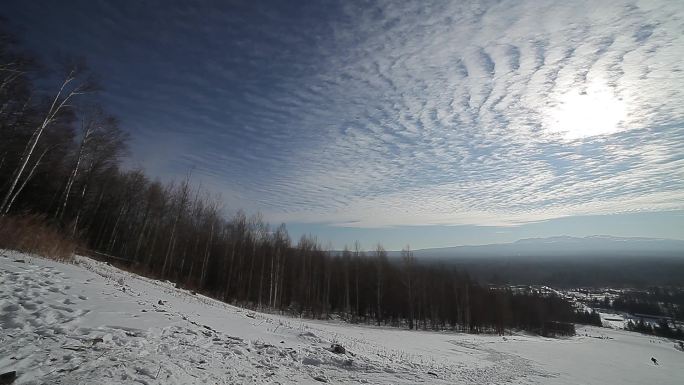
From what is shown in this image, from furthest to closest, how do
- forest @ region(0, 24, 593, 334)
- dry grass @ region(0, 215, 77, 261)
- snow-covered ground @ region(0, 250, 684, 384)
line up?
forest @ region(0, 24, 593, 334), dry grass @ region(0, 215, 77, 261), snow-covered ground @ region(0, 250, 684, 384)

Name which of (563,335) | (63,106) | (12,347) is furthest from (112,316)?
(563,335)

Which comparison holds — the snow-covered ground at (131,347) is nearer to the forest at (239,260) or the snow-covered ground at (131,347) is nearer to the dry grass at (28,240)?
the dry grass at (28,240)

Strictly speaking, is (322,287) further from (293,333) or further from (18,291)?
(18,291)

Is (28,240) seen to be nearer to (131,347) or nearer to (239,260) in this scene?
(131,347)

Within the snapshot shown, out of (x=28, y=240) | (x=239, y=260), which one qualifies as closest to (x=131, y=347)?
(x=28, y=240)

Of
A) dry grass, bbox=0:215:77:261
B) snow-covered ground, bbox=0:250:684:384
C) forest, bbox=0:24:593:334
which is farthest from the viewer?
forest, bbox=0:24:593:334

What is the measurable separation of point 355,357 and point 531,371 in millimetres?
13605

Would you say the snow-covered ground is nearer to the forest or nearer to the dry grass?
the dry grass

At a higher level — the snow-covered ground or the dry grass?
the dry grass

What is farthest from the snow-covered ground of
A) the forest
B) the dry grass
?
the forest

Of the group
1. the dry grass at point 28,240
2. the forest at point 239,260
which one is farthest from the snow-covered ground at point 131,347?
the forest at point 239,260

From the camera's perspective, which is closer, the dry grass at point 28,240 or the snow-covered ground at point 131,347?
the snow-covered ground at point 131,347

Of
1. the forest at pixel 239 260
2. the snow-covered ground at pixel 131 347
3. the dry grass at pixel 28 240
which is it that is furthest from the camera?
the forest at pixel 239 260

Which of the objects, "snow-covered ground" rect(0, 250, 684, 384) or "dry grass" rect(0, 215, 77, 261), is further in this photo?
"dry grass" rect(0, 215, 77, 261)
